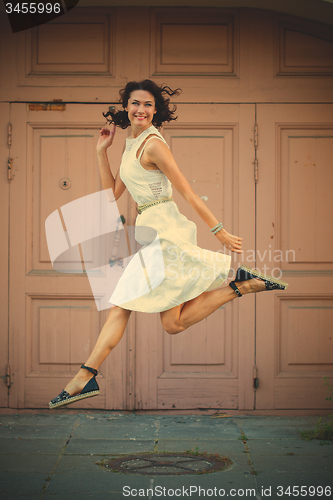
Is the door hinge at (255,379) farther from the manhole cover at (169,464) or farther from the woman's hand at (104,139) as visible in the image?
the woman's hand at (104,139)

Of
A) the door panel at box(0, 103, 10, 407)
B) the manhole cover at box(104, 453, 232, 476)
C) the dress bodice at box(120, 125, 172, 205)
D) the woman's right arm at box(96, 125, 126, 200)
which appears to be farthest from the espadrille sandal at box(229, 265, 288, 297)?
the door panel at box(0, 103, 10, 407)

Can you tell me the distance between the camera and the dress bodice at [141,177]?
2875mm

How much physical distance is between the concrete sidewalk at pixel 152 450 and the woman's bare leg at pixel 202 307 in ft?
3.75

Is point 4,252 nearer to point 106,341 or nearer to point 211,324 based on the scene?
point 211,324

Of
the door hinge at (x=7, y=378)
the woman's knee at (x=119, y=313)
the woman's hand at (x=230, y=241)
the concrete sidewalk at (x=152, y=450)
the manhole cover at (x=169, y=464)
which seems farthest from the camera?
the door hinge at (x=7, y=378)

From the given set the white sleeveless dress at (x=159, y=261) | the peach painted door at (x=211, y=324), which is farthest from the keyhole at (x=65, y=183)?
the white sleeveless dress at (x=159, y=261)

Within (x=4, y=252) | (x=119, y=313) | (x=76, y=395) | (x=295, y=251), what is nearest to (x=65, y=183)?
(x=4, y=252)

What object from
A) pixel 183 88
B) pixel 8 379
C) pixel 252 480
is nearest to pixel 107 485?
pixel 252 480

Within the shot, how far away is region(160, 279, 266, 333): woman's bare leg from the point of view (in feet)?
9.77

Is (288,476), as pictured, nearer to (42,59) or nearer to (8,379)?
(8,379)

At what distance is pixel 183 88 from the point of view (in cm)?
502

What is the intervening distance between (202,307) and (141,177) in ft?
2.61

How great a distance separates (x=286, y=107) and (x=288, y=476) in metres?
3.25

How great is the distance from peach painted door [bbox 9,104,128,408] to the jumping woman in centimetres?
212
